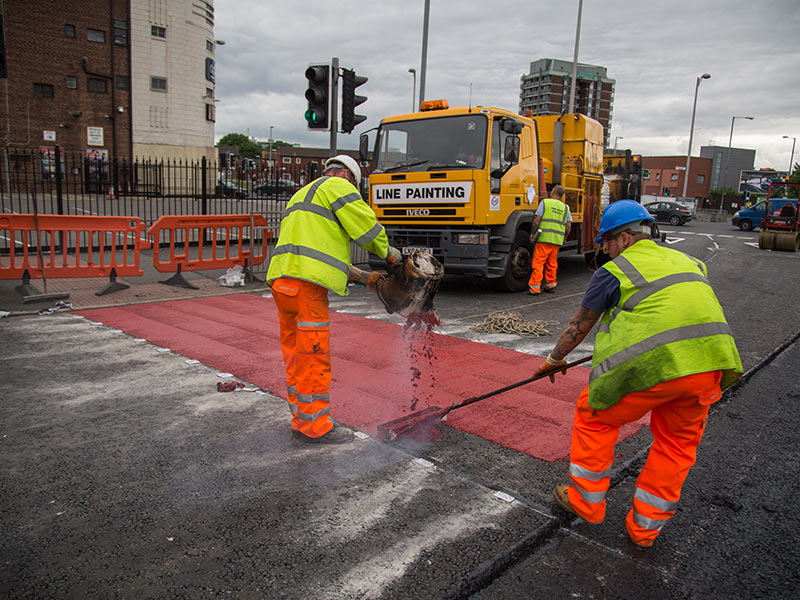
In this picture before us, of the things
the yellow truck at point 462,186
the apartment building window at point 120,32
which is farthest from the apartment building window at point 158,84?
the yellow truck at point 462,186

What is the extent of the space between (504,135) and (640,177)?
883 centimetres

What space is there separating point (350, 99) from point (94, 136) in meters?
30.7

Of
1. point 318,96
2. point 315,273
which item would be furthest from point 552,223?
point 315,273

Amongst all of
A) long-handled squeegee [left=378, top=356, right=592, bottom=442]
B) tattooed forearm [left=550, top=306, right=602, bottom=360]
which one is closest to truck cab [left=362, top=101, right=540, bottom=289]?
long-handled squeegee [left=378, top=356, right=592, bottom=442]

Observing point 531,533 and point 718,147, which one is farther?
point 718,147

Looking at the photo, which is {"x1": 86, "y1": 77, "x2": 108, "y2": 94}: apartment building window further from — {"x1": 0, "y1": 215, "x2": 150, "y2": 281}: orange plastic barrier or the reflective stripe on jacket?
the reflective stripe on jacket

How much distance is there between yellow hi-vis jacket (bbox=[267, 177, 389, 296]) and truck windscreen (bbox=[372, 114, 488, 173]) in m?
5.46

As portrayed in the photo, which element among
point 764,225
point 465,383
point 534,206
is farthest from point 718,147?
point 465,383

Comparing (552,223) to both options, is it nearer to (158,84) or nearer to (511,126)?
(511,126)

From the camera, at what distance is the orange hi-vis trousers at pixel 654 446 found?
2529 millimetres

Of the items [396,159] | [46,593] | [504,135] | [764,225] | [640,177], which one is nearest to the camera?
[46,593]

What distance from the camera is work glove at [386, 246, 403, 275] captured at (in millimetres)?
3912

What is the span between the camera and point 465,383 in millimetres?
5055

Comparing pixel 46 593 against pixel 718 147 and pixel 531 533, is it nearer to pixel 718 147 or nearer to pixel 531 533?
pixel 531 533
